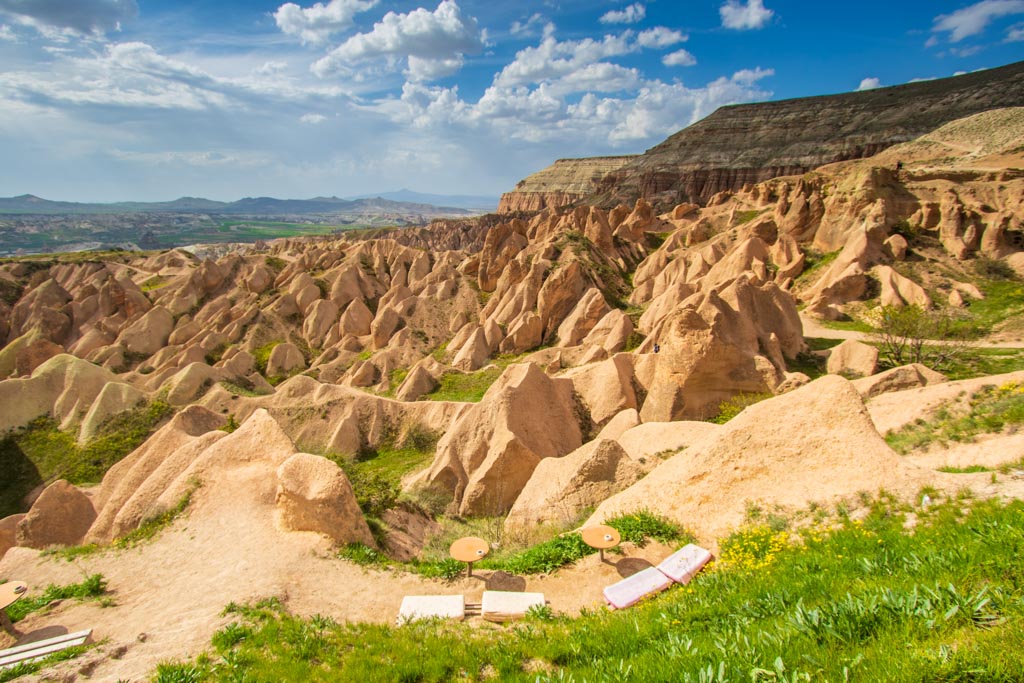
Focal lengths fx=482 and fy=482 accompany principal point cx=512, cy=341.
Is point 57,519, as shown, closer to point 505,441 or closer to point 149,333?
point 505,441

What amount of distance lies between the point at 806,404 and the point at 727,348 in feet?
33.9

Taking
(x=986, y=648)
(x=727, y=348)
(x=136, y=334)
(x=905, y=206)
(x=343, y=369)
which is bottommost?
(x=343, y=369)

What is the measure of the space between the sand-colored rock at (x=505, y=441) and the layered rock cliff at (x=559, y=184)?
409ft

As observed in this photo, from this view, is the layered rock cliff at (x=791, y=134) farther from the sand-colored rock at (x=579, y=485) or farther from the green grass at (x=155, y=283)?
the sand-colored rock at (x=579, y=485)

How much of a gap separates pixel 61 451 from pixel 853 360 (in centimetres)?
4402

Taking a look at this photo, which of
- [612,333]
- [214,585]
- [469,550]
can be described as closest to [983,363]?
[612,333]

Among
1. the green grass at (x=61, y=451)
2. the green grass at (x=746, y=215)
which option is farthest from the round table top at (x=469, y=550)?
the green grass at (x=746, y=215)

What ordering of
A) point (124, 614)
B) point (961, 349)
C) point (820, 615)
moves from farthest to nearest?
point (961, 349) → point (124, 614) → point (820, 615)

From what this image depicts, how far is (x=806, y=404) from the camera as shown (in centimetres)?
1079

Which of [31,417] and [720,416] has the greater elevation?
[720,416]

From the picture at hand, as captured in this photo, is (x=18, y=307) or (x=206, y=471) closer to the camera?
(x=206, y=471)

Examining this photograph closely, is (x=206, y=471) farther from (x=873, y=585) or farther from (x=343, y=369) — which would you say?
(x=343, y=369)

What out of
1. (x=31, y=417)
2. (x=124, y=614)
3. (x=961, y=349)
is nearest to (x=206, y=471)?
(x=124, y=614)

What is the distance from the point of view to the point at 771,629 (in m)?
4.84
